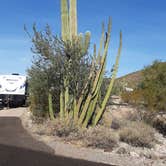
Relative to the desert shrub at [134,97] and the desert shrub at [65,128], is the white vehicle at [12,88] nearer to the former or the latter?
the desert shrub at [134,97]

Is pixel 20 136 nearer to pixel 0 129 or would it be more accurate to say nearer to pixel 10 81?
pixel 0 129

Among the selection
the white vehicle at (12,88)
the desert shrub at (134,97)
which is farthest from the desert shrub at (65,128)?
the white vehicle at (12,88)

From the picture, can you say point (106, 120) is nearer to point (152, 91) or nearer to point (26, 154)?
point (152, 91)

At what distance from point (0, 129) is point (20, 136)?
1919 mm

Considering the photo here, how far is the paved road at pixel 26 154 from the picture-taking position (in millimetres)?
8633

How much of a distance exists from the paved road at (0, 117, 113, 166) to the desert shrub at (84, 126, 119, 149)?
1469 millimetres

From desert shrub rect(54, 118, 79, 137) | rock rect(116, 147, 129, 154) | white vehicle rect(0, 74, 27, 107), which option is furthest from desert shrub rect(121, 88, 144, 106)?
white vehicle rect(0, 74, 27, 107)

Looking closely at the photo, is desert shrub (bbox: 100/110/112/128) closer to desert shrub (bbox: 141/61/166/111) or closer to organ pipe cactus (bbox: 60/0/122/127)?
organ pipe cactus (bbox: 60/0/122/127)

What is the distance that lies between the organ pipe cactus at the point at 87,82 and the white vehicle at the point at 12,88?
47.7 ft

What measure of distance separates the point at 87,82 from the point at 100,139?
2.74m

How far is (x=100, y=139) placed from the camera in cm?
1130

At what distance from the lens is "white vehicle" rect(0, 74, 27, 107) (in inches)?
1084

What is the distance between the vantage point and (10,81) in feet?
90.8

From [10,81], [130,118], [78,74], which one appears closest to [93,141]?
[78,74]
